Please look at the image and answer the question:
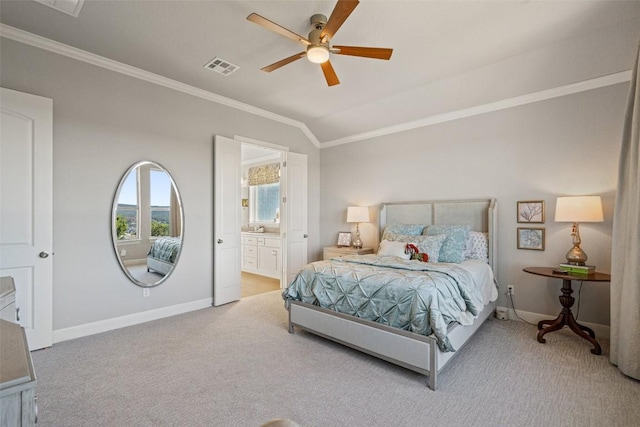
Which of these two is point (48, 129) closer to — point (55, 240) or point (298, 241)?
point (55, 240)

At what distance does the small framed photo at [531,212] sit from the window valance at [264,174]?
466 cm

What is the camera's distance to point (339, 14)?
213cm

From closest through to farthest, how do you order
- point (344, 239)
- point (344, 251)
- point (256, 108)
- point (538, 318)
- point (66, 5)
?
point (66, 5)
point (538, 318)
point (256, 108)
point (344, 251)
point (344, 239)

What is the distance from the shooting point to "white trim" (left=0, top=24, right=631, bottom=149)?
2910 millimetres

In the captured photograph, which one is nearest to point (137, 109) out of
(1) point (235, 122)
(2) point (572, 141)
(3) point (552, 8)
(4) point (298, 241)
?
(1) point (235, 122)

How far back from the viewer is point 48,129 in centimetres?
286

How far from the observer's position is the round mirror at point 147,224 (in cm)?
344

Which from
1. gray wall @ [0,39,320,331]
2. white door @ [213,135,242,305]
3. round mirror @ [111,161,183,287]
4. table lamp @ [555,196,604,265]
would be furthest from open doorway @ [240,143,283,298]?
table lamp @ [555,196,604,265]

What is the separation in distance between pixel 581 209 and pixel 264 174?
18.9 feet

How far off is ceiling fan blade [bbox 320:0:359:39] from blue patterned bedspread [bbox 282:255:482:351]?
2.09 metres

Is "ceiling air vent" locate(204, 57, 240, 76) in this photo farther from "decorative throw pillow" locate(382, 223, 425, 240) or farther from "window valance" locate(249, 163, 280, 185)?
"window valance" locate(249, 163, 280, 185)

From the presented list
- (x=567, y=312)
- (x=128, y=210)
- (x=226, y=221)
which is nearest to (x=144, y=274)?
(x=128, y=210)

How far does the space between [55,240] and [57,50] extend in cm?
191

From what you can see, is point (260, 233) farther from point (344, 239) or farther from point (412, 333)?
point (412, 333)
